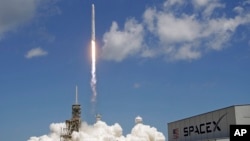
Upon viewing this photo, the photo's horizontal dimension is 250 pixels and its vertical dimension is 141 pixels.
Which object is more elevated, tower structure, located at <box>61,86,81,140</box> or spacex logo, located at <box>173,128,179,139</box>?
tower structure, located at <box>61,86,81,140</box>

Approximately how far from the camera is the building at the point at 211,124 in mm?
60531

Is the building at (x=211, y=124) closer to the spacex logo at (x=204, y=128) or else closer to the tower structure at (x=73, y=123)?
the spacex logo at (x=204, y=128)

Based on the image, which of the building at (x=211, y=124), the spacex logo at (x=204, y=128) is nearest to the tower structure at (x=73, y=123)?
the building at (x=211, y=124)

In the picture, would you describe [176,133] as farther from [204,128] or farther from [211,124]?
[211,124]

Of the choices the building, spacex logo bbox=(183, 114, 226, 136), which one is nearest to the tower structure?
the building

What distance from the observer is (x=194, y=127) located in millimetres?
73125

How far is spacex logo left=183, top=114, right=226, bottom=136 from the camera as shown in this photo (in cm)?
6587

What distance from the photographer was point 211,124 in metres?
67.6

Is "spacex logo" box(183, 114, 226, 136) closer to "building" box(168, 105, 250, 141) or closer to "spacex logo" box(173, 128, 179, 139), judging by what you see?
"building" box(168, 105, 250, 141)

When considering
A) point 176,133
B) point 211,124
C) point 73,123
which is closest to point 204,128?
point 211,124

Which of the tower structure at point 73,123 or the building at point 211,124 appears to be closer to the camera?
the building at point 211,124

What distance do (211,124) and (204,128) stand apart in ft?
8.44

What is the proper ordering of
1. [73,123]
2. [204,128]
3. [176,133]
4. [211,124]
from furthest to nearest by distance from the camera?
[73,123], [176,133], [204,128], [211,124]

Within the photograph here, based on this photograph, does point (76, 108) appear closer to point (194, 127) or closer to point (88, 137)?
point (88, 137)
